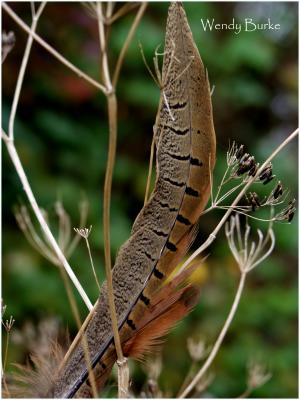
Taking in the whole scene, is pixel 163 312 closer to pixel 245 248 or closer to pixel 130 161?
pixel 245 248

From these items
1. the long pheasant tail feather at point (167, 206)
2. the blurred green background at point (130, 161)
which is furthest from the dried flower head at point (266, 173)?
the blurred green background at point (130, 161)

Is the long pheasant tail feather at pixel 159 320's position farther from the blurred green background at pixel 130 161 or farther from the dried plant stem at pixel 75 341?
the blurred green background at pixel 130 161

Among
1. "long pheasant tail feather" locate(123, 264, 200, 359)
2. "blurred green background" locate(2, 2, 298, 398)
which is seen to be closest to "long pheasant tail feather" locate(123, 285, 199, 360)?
"long pheasant tail feather" locate(123, 264, 200, 359)

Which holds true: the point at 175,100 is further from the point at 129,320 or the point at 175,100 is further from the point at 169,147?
the point at 129,320

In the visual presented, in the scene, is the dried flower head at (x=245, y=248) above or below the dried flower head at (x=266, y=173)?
below

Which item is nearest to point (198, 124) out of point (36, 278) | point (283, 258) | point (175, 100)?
point (175, 100)

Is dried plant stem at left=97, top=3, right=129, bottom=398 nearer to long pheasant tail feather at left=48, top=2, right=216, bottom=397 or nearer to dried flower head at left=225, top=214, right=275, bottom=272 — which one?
long pheasant tail feather at left=48, top=2, right=216, bottom=397

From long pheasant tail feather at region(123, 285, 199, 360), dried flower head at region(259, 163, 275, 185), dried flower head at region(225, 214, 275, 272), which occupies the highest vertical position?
dried flower head at region(259, 163, 275, 185)

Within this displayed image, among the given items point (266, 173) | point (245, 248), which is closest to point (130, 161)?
point (245, 248)
